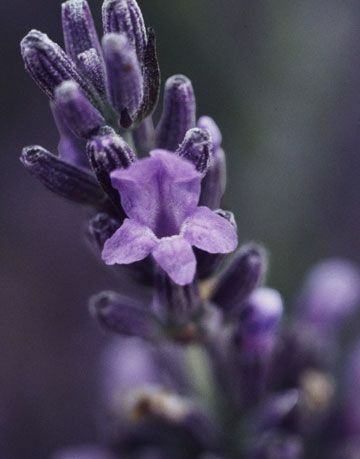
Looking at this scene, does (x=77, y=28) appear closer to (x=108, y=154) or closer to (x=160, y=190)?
(x=108, y=154)

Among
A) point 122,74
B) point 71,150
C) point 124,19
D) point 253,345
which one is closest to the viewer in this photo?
point 122,74

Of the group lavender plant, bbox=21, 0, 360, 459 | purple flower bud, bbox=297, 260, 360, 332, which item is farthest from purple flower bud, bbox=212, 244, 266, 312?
purple flower bud, bbox=297, 260, 360, 332

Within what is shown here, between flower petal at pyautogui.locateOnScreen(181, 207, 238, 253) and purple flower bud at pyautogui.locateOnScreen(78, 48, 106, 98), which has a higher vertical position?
purple flower bud at pyautogui.locateOnScreen(78, 48, 106, 98)

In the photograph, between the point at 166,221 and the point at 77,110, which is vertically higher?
the point at 77,110

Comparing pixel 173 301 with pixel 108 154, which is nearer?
pixel 108 154

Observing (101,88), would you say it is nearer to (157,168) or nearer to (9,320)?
(157,168)

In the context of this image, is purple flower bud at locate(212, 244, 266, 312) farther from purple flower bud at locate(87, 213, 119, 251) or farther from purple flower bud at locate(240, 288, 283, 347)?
purple flower bud at locate(87, 213, 119, 251)

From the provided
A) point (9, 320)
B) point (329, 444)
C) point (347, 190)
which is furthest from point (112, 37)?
point (9, 320)

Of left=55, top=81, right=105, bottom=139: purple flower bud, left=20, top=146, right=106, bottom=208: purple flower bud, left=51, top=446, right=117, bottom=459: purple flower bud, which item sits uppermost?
left=55, top=81, right=105, bottom=139: purple flower bud

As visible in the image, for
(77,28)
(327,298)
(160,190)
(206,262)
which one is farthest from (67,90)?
(327,298)
